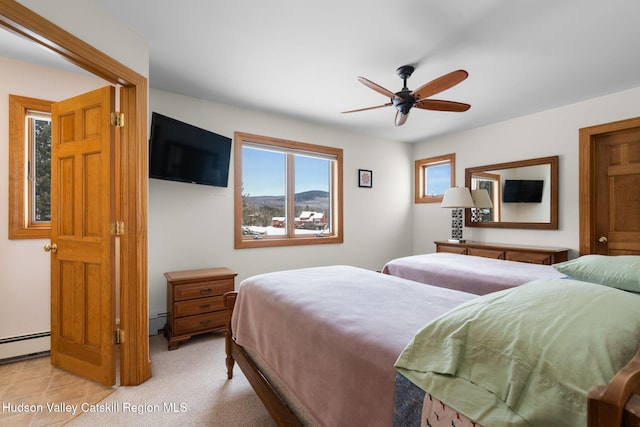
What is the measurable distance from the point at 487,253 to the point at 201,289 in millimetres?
3483

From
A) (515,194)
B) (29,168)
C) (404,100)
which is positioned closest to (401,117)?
(404,100)

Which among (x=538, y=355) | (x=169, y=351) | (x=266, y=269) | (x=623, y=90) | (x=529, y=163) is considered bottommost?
(x=169, y=351)

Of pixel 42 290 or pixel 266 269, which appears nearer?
pixel 42 290

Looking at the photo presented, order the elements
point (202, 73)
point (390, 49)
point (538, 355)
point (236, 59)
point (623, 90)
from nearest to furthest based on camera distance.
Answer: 1. point (538, 355)
2. point (390, 49)
3. point (236, 59)
4. point (202, 73)
5. point (623, 90)

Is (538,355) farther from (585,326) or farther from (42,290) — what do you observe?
(42,290)

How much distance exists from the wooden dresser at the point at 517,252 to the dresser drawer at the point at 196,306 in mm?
3198

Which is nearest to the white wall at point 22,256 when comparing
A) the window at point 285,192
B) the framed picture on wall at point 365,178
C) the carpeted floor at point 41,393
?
the carpeted floor at point 41,393

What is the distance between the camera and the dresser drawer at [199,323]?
8.89 feet

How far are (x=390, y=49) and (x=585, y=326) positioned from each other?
2266 mm

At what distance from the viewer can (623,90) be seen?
3041mm

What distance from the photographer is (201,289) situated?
2828mm

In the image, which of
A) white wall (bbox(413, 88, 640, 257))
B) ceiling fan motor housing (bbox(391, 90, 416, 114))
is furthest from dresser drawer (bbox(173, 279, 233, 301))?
white wall (bbox(413, 88, 640, 257))

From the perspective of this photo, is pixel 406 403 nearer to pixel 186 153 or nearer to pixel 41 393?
pixel 41 393

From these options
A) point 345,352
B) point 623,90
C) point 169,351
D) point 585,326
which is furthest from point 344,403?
point 623,90
